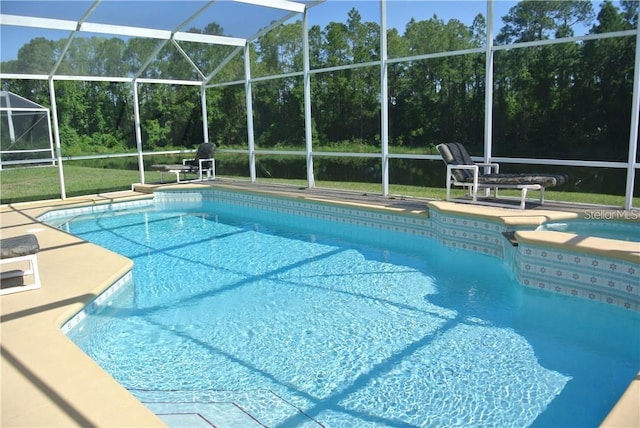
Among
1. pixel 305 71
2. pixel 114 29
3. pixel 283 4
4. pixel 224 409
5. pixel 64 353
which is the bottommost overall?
pixel 224 409

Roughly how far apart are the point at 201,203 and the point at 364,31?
715cm

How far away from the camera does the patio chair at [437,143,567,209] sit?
20.4 ft

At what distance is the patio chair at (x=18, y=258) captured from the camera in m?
4.09

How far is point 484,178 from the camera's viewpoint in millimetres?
6602

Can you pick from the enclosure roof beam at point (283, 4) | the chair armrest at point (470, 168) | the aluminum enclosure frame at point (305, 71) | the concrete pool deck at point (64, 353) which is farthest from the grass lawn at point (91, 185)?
the concrete pool deck at point (64, 353)

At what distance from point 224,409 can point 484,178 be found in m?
4.85

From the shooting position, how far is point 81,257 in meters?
5.20

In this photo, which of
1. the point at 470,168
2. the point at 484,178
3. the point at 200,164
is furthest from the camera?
the point at 200,164

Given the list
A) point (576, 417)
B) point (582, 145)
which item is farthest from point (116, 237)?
point (582, 145)

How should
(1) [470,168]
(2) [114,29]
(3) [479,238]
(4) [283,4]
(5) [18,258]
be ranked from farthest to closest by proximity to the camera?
1. (2) [114,29]
2. (4) [283,4]
3. (1) [470,168]
4. (3) [479,238]
5. (5) [18,258]

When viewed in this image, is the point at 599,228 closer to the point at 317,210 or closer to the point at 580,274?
the point at 580,274

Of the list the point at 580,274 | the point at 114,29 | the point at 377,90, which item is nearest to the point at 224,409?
the point at 580,274

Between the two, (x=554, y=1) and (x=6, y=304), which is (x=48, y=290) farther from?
(x=554, y=1)

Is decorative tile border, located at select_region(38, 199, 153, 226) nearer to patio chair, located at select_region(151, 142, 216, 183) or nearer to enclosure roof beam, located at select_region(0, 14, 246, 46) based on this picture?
patio chair, located at select_region(151, 142, 216, 183)
